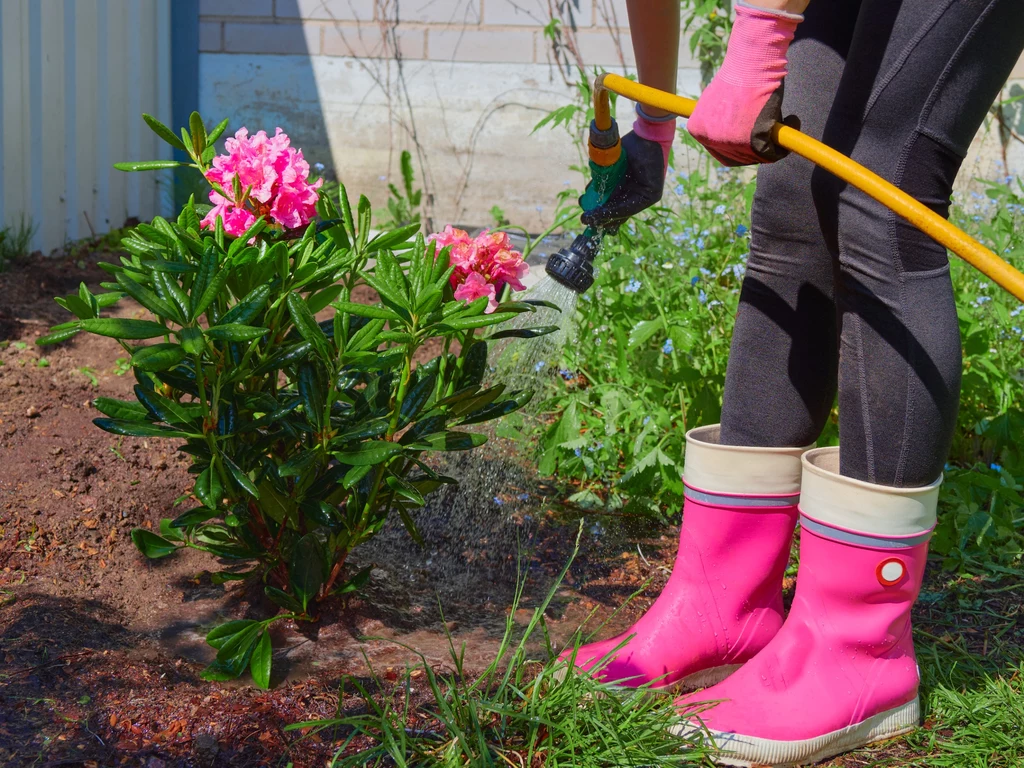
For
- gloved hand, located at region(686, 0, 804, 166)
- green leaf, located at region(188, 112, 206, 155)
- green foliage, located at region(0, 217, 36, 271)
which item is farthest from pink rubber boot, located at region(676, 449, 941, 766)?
green foliage, located at region(0, 217, 36, 271)

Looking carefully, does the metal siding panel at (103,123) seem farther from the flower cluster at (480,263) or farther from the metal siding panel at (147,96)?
the flower cluster at (480,263)

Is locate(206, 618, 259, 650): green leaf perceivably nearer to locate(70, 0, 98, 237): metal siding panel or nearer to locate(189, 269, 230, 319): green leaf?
locate(189, 269, 230, 319): green leaf

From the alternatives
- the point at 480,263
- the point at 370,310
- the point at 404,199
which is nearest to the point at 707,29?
the point at 404,199

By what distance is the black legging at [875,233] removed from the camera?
1233mm

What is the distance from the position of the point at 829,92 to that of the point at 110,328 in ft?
3.47

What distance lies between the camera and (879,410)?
134cm

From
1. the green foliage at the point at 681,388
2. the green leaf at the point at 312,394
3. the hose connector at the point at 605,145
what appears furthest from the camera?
the green foliage at the point at 681,388

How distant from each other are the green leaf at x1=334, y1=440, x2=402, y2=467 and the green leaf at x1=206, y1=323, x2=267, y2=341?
24 centimetres

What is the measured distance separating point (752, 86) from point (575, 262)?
2.00ft

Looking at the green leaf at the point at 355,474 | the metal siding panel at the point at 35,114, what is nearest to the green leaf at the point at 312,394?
the green leaf at the point at 355,474

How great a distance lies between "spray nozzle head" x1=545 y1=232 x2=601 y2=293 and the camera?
1.79 meters

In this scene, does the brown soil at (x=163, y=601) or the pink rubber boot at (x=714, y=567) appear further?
the pink rubber boot at (x=714, y=567)

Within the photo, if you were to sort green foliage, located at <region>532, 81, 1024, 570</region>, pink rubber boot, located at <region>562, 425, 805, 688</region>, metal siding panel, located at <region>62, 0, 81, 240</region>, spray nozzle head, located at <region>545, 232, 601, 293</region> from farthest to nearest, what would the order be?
metal siding panel, located at <region>62, 0, 81, 240</region> → green foliage, located at <region>532, 81, 1024, 570</region> → spray nozzle head, located at <region>545, 232, 601, 293</region> → pink rubber boot, located at <region>562, 425, 805, 688</region>

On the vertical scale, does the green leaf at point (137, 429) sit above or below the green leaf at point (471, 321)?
below
